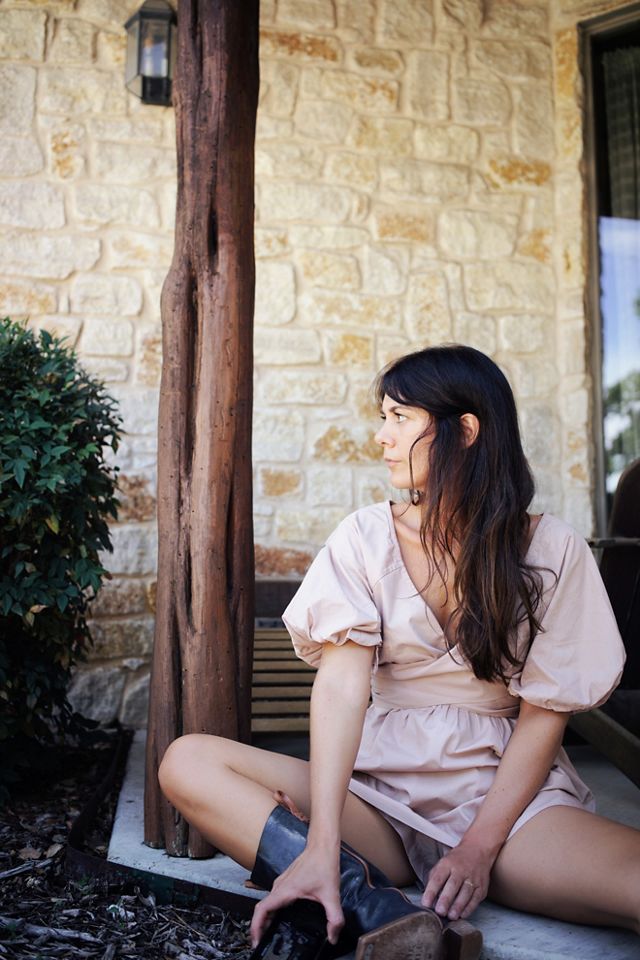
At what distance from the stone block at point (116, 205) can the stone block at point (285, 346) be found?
72 centimetres

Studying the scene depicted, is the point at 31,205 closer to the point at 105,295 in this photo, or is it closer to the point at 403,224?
the point at 105,295

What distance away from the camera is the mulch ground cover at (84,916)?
6.54 ft

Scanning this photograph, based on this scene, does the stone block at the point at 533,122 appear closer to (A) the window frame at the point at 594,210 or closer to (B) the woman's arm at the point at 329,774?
(A) the window frame at the point at 594,210

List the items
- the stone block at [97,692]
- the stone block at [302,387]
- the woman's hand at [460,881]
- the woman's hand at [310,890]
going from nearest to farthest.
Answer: the woman's hand at [310,890], the woman's hand at [460,881], the stone block at [97,692], the stone block at [302,387]

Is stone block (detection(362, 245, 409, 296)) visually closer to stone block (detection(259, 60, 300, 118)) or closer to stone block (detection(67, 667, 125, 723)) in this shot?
stone block (detection(259, 60, 300, 118))

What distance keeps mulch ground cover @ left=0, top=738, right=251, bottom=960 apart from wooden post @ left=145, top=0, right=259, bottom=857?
22 centimetres

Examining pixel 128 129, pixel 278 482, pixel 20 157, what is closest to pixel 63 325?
pixel 20 157

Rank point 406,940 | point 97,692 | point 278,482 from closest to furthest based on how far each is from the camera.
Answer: point 406,940, point 97,692, point 278,482

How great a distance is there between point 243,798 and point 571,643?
0.75 metres

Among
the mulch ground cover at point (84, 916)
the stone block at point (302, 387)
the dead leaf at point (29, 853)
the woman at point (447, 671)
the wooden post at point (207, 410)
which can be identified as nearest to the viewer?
the woman at point (447, 671)

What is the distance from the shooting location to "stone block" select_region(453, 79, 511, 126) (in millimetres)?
4680

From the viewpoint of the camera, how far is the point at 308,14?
4.54 meters

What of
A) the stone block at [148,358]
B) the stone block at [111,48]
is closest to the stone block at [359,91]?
the stone block at [111,48]

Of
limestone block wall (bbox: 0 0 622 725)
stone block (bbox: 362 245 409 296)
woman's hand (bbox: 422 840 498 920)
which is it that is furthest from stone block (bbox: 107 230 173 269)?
woman's hand (bbox: 422 840 498 920)
